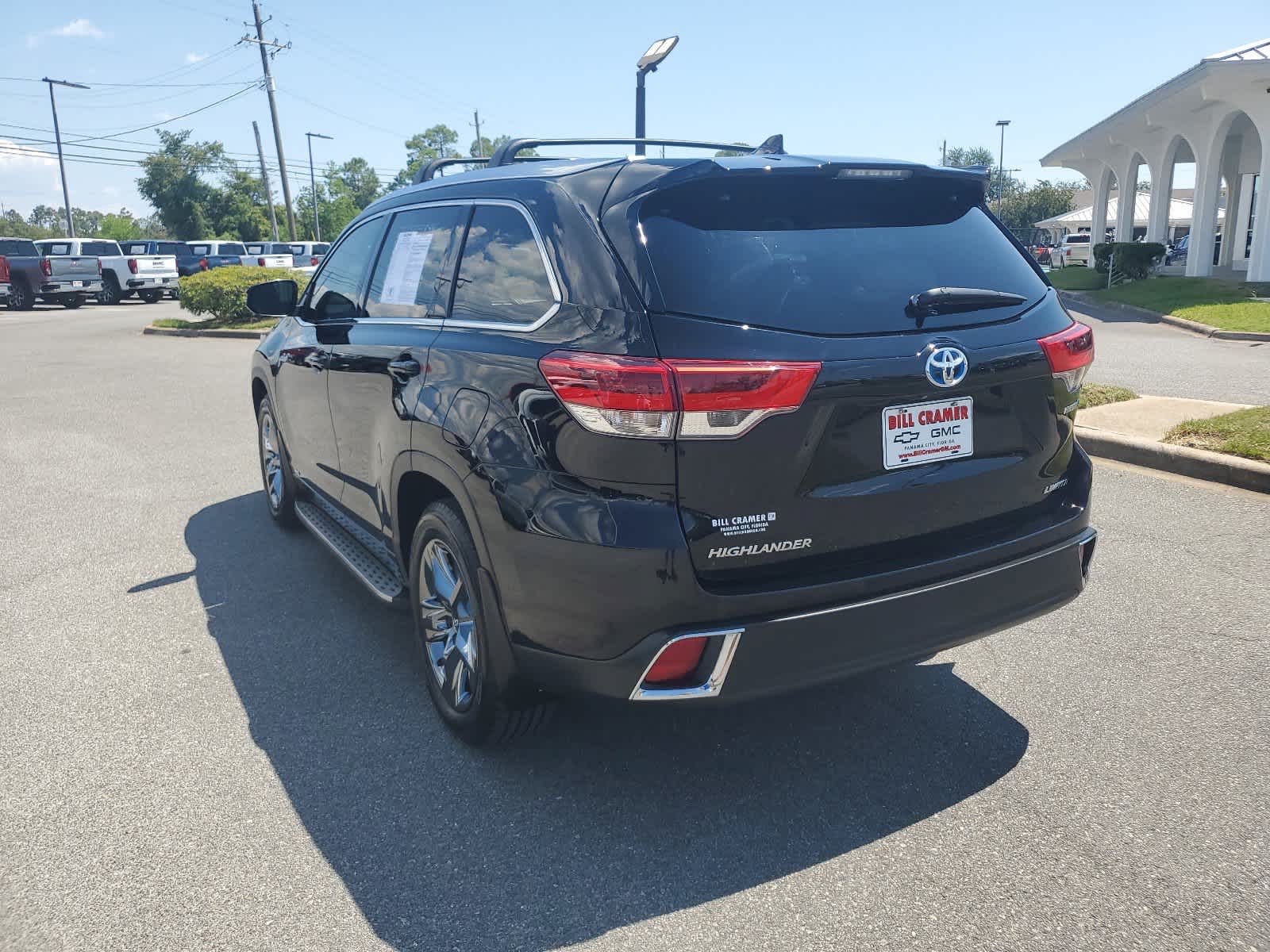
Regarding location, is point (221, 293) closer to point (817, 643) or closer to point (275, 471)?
point (275, 471)

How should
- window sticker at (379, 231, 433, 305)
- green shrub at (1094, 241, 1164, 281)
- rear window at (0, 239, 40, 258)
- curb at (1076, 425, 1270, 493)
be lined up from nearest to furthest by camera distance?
window sticker at (379, 231, 433, 305), curb at (1076, 425, 1270, 493), green shrub at (1094, 241, 1164, 281), rear window at (0, 239, 40, 258)

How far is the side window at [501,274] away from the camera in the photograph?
3027mm

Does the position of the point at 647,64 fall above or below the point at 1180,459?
above

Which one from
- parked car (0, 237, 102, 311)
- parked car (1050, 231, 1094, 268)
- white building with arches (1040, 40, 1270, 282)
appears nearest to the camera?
white building with arches (1040, 40, 1270, 282)

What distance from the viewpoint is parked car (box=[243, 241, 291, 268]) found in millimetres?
33219

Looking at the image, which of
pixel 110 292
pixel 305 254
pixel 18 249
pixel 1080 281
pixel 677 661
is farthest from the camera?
pixel 305 254

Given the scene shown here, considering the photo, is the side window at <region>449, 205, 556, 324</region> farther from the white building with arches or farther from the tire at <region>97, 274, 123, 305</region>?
the tire at <region>97, 274, 123, 305</region>

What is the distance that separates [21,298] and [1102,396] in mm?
32964

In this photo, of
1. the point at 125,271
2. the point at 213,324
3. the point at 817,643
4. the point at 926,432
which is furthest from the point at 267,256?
the point at 817,643

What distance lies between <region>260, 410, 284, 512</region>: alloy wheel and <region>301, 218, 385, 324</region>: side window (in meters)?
1.02

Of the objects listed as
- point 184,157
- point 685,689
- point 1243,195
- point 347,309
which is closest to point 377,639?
point 347,309

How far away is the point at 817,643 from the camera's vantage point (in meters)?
A: 2.74

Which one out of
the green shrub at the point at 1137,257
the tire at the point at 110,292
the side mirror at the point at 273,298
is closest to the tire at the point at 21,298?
the tire at the point at 110,292

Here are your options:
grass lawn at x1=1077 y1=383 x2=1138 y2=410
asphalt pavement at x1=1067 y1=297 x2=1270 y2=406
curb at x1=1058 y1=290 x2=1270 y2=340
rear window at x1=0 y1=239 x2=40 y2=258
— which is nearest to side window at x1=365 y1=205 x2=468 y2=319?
grass lawn at x1=1077 y1=383 x2=1138 y2=410
